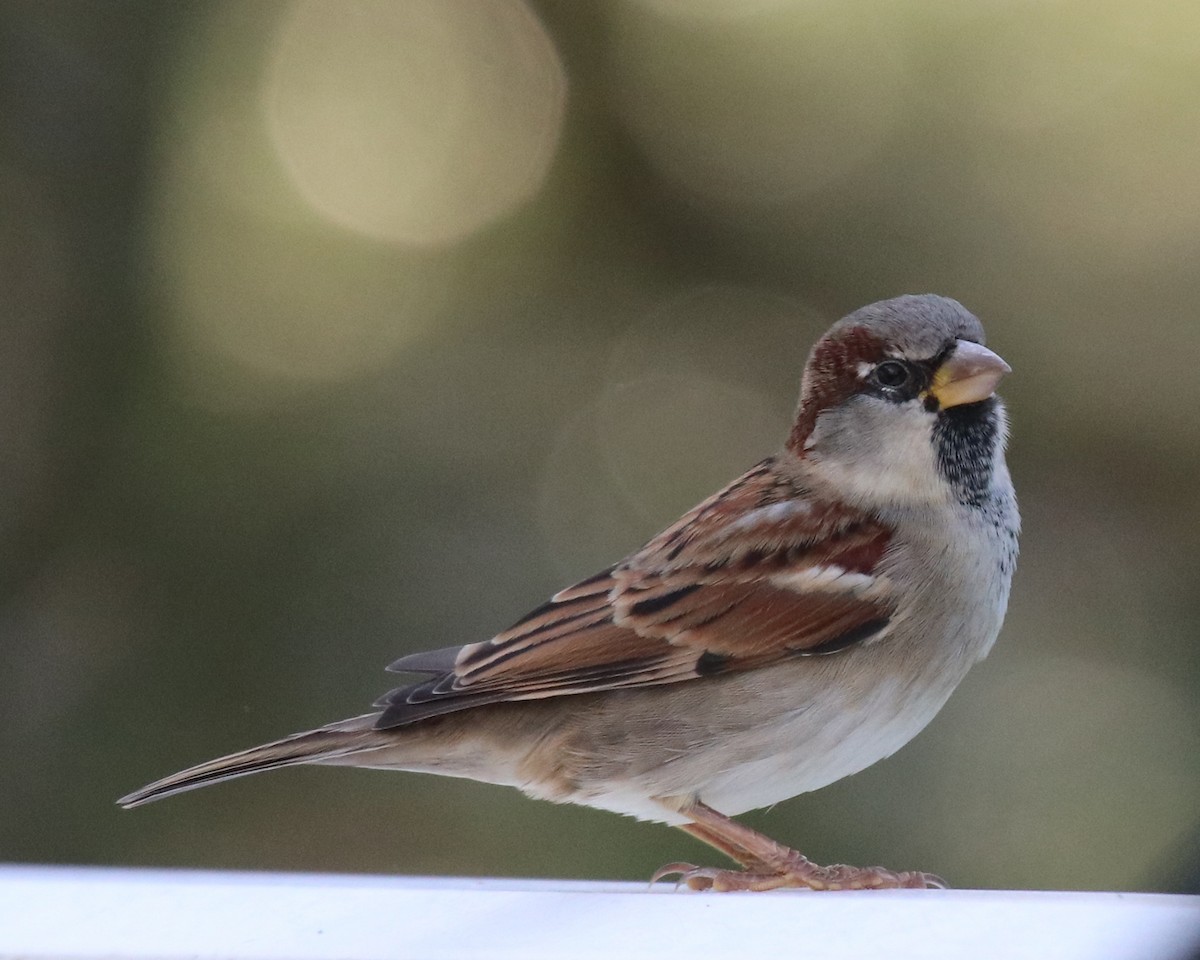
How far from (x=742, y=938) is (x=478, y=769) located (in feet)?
2.53

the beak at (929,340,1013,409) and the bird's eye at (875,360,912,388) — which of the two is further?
the bird's eye at (875,360,912,388)

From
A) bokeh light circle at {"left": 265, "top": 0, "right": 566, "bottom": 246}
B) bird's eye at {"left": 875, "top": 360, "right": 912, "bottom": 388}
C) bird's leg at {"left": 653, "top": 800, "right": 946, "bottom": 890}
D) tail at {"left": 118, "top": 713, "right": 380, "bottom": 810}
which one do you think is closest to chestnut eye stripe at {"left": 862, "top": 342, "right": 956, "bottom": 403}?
bird's eye at {"left": 875, "top": 360, "right": 912, "bottom": 388}

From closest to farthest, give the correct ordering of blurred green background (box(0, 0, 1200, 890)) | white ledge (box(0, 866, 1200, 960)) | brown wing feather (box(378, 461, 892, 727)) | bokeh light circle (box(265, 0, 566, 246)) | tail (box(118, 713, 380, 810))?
white ledge (box(0, 866, 1200, 960)), tail (box(118, 713, 380, 810)), brown wing feather (box(378, 461, 892, 727)), blurred green background (box(0, 0, 1200, 890)), bokeh light circle (box(265, 0, 566, 246))

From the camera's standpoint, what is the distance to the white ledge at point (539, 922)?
0.85 metres

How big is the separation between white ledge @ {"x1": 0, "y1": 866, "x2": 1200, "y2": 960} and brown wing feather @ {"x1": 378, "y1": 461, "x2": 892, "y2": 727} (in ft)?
1.65

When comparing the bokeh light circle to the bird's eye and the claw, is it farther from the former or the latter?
the claw

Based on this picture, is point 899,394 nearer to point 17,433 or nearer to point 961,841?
point 961,841

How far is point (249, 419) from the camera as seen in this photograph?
94.8 inches

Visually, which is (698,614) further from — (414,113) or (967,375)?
(414,113)

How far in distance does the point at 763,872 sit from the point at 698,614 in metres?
0.27

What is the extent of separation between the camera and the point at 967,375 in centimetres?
154

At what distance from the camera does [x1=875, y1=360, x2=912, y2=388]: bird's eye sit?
1.62m

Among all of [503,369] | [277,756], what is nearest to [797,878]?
[277,756]

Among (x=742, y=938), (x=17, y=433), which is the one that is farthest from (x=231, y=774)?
(x=17, y=433)
